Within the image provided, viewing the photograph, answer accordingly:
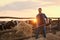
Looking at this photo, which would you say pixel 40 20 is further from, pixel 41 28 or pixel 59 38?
pixel 59 38

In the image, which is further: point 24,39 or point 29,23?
point 29,23

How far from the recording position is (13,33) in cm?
1570

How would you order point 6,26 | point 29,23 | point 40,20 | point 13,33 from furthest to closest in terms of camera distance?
point 6,26 < point 29,23 < point 13,33 < point 40,20

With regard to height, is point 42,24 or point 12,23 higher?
point 42,24

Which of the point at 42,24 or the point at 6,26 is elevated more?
the point at 42,24

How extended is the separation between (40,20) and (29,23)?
630 centimetres

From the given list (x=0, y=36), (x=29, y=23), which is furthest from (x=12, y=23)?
(x=0, y=36)

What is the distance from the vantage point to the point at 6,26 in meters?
22.0

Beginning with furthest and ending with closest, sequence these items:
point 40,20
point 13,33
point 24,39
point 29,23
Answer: point 29,23 < point 13,33 < point 24,39 < point 40,20

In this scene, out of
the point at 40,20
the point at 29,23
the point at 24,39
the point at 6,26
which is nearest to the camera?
the point at 40,20

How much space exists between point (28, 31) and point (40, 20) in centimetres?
478

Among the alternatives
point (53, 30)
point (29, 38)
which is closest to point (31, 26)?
point (53, 30)

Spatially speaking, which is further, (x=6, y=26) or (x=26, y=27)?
(x=6, y=26)

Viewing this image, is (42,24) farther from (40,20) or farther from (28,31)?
(28,31)
